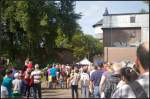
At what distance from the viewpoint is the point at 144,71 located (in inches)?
138

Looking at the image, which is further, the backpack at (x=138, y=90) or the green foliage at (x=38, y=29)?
the green foliage at (x=38, y=29)

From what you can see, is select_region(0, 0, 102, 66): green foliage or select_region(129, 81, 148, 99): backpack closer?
select_region(129, 81, 148, 99): backpack

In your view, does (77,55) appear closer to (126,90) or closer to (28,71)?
(28,71)

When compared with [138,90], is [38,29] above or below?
above

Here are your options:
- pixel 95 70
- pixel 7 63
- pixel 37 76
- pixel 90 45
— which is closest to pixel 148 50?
pixel 95 70

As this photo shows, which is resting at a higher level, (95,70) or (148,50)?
(148,50)

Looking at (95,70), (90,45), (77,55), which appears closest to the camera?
(95,70)

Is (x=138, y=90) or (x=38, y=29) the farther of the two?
(x=38, y=29)

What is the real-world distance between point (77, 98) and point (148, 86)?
59cm

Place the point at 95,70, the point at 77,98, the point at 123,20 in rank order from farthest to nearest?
the point at 123,20 < the point at 95,70 < the point at 77,98

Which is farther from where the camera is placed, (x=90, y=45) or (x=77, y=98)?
(x=90, y=45)

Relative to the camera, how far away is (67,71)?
90.4 ft

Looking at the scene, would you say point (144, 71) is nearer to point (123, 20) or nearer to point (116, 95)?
point (116, 95)

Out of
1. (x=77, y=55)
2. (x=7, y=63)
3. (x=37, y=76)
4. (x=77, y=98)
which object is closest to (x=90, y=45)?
(x=77, y=55)
